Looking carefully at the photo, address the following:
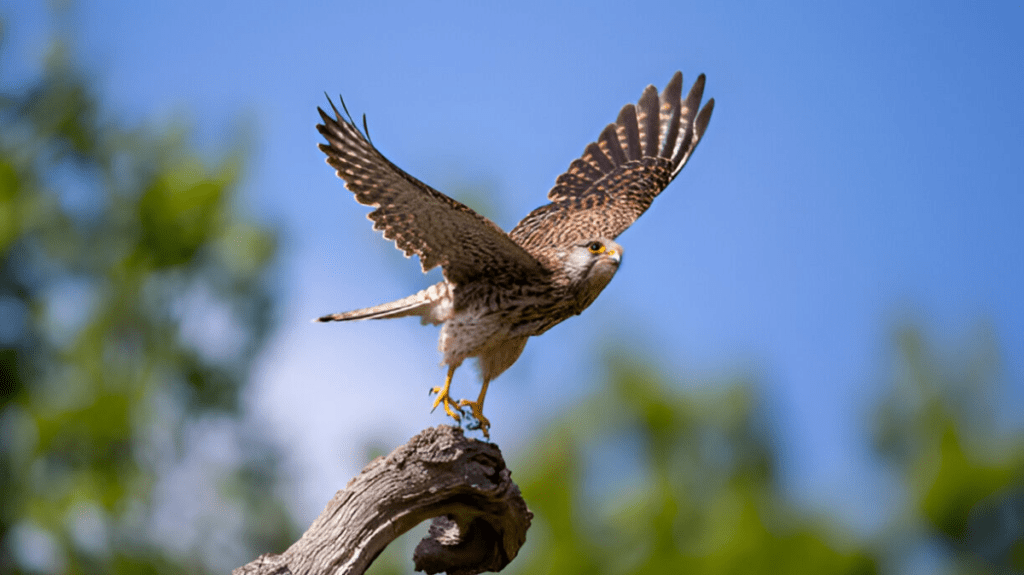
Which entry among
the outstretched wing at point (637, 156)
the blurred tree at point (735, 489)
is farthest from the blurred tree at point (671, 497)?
the outstretched wing at point (637, 156)

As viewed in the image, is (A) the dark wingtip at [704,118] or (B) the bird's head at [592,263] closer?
(B) the bird's head at [592,263]

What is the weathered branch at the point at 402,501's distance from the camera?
338 centimetres

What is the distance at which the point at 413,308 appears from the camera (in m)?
4.02

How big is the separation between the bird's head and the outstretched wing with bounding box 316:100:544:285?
143mm

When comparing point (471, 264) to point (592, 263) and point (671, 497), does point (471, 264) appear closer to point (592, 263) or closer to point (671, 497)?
point (592, 263)

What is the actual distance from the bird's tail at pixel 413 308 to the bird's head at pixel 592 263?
1.75 feet

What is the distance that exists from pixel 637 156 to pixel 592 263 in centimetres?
150

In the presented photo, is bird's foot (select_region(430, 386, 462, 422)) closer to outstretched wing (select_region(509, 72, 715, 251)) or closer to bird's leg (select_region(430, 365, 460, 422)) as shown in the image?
bird's leg (select_region(430, 365, 460, 422))

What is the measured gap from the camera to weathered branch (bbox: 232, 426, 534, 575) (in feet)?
11.1

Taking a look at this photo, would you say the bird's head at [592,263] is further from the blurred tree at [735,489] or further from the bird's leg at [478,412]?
the blurred tree at [735,489]

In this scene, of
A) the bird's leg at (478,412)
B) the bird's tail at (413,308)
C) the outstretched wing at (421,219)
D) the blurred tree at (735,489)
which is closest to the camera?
the outstretched wing at (421,219)

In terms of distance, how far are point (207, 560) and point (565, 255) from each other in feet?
21.4

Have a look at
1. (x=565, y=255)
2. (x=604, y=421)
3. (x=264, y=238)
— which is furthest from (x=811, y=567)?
(x=565, y=255)

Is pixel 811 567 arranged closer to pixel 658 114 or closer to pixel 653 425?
pixel 653 425
